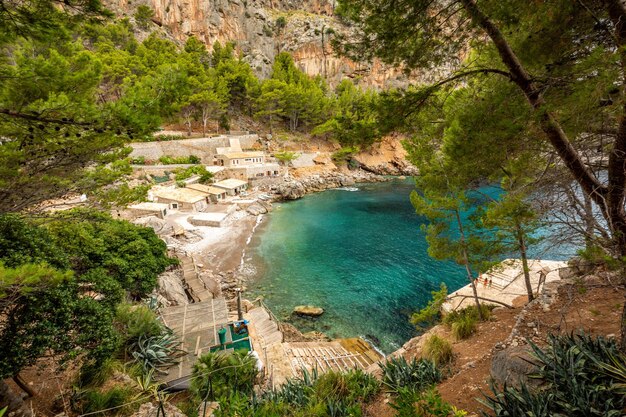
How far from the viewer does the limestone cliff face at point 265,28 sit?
5991cm

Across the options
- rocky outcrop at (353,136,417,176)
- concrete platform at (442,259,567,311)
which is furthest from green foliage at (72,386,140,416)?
rocky outcrop at (353,136,417,176)

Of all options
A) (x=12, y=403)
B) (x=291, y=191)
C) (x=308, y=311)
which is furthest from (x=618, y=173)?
(x=291, y=191)

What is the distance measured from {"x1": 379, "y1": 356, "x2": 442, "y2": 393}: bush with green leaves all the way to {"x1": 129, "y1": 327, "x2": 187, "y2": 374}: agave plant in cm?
626

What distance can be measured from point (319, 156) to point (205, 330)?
42985 millimetres

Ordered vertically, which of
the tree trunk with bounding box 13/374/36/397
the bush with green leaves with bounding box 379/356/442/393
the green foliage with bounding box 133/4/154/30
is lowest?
the tree trunk with bounding box 13/374/36/397

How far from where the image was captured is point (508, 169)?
6.97 meters

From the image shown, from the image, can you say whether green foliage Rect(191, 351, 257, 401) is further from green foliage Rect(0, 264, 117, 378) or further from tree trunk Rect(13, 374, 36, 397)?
tree trunk Rect(13, 374, 36, 397)

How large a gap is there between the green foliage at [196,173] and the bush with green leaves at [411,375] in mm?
32997

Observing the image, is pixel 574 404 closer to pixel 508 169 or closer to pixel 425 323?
pixel 508 169

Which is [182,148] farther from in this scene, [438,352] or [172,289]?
[438,352]

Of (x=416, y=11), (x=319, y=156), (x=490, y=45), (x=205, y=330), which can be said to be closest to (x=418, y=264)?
(x=205, y=330)

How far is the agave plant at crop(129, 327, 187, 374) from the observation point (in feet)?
26.5

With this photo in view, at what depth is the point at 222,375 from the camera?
761 cm

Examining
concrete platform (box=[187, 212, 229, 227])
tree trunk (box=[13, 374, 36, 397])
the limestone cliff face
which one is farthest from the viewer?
the limestone cliff face
